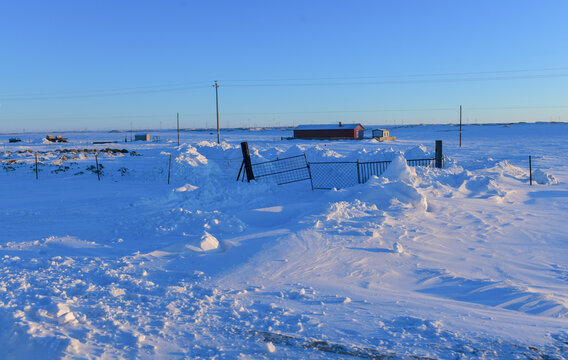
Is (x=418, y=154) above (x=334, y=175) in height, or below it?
above

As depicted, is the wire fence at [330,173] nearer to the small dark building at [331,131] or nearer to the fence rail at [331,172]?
the fence rail at [331,172]

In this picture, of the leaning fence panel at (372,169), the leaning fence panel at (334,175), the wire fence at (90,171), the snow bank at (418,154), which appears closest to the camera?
the leaning fence panel at (334,175)

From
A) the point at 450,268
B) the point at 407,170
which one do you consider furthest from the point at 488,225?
the point at 407,170

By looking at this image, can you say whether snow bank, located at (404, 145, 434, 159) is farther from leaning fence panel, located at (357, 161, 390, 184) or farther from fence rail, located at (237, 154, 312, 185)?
fence rail, located at (237, 154, 312, 185)

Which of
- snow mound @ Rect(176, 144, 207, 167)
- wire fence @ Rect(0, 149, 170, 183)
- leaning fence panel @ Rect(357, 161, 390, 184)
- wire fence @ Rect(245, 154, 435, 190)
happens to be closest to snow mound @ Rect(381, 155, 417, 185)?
wire fence @ Rect(245, 154, 435, 190)

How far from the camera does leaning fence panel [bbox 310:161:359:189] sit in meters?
18.0

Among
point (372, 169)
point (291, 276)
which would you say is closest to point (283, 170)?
point (372, 169)

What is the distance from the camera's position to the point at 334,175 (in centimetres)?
1958

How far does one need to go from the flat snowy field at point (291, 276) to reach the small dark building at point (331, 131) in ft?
190

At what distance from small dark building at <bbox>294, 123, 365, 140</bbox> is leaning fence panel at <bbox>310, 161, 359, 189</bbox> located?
51.6 m

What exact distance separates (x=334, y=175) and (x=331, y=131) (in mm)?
55061

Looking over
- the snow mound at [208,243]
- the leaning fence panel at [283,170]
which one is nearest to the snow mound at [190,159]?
the leaning fence panel at [283,170]

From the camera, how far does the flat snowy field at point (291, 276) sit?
4.57m

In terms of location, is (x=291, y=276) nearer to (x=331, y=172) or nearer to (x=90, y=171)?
(x=331, y=172)
